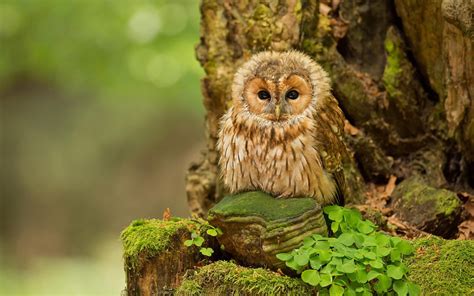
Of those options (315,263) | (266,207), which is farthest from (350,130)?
(315,263)

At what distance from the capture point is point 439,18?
3.48 metres

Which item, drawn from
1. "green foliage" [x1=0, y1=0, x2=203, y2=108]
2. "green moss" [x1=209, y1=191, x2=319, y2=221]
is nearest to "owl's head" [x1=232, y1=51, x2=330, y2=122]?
"green moss" [x1=209, y1=191, x2=319, y2=221]

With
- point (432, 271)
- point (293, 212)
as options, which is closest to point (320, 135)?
point (293, 212)

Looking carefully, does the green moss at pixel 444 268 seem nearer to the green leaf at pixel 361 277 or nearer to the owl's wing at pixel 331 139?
the green leaf at pixel 361 277

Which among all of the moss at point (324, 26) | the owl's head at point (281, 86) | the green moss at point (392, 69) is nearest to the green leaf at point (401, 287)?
the owl's head at point (281, 86)

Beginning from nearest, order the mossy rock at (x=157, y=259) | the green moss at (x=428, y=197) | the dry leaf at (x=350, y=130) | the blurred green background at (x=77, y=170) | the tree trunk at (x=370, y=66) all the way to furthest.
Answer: the mossy rock at (x=157, y=259)
the green moss at (x=428, y=197)
the tree trunk at (x=370, y=66)
the dry leaf at (x=350, y=130)
the blurred green background at (x=77, y=170)

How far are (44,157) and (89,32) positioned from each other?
2.49 metres

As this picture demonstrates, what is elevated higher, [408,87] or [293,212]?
[408,87]

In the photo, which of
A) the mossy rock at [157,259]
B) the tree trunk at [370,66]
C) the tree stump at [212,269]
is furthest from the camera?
the tree trunk at [370,66]

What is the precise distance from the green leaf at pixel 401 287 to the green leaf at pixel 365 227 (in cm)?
30

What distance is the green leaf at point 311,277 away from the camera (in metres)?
2.65

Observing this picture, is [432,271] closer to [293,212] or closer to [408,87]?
[293,212]

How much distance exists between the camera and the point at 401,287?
2.70 metres

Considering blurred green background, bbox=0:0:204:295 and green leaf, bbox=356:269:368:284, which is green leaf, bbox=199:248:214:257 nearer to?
green leaf, bbox=356:269:368:284
